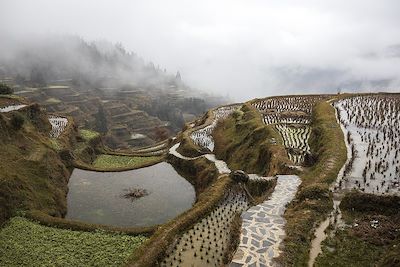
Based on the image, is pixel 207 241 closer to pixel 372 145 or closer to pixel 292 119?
pixel 372 145

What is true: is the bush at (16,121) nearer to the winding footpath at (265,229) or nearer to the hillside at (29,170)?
the hillside at (29,170)

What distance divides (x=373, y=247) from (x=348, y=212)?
10.5 ft

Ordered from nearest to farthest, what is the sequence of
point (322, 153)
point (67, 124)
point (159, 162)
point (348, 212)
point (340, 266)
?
1. point (340, 266)
2. point (348, 212)
3. point (322, 153)
4. point (159, 162)
5. point (67, 124)

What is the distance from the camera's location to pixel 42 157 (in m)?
33.2

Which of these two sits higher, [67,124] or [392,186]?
[392,186]

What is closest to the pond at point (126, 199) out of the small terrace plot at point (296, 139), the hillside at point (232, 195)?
the hillside at point (232, 195)

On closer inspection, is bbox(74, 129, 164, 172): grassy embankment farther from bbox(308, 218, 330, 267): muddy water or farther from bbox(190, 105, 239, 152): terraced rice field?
bbox(308, 218, 330, 267): muddy water

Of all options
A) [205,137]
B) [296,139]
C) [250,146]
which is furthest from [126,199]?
[205,137]

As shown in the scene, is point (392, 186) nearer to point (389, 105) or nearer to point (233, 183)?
point (233, 183)

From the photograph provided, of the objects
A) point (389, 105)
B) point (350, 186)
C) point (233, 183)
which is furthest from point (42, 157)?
point (389, 105)

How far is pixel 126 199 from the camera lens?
31391 mm

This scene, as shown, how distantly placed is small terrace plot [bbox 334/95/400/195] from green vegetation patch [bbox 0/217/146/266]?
12.3 m

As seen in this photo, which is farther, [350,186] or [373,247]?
[350,186]

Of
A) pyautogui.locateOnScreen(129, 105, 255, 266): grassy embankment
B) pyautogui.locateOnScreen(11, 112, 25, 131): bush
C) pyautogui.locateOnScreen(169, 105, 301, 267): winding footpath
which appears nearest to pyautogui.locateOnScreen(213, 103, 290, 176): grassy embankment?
pyautogui.locateOnScreen(129, 105, 255, 266): grassy embankment
